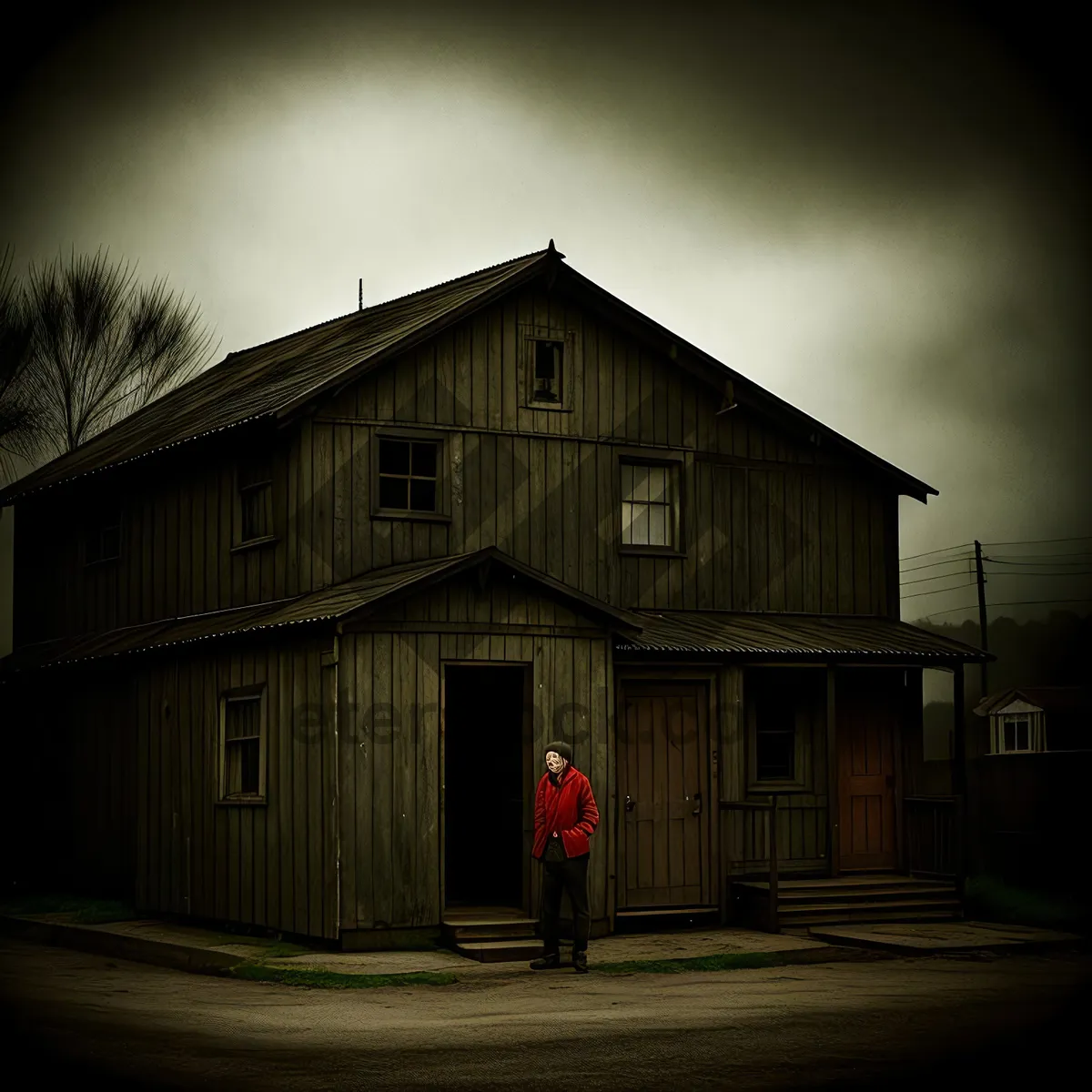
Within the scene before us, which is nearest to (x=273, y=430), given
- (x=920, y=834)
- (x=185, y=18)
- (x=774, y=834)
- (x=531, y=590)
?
(x=531, y=590)

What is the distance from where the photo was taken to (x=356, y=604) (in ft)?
56.2

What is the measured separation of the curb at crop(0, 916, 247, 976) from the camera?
16.7m

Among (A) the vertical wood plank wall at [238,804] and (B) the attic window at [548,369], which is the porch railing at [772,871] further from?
(B) the attic window at [548,369]

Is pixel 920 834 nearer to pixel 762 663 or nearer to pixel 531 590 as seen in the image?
pixel 762 663

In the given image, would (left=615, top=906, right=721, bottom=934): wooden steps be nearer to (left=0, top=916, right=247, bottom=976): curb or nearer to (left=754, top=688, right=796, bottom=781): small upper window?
(left=754, top=688, right=796, bottom=781): small upper window

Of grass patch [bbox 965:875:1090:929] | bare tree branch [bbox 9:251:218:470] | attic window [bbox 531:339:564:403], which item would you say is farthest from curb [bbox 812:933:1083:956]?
bare tree branch [bbox 9:251:218:470]

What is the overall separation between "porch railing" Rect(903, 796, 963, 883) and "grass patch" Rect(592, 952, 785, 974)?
4.90 m

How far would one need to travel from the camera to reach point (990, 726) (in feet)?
166

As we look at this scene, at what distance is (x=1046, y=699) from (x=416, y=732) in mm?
35024

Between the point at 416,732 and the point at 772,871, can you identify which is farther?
the point at 772,871

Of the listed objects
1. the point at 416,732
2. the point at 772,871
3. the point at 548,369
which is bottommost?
the point at 772,871

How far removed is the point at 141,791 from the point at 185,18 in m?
9.82

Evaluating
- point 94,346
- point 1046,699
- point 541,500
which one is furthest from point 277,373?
point 1046,699

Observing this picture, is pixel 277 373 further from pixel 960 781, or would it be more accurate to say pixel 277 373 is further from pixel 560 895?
pixel 960 781
